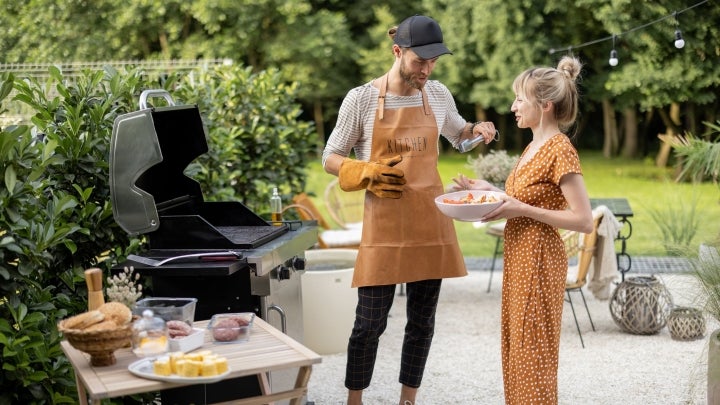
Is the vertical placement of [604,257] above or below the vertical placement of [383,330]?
below

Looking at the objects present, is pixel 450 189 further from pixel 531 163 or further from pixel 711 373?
pixel 711 373

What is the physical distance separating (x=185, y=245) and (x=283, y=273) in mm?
420

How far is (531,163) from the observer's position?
131 inches

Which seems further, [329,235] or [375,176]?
[329,235]

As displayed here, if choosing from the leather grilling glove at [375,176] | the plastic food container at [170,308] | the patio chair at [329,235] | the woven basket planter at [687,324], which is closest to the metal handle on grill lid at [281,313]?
the leather grilling glove at [375,176]

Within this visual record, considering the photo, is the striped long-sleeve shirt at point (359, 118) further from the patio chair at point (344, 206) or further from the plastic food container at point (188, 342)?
the patio chair at point (344, 206)

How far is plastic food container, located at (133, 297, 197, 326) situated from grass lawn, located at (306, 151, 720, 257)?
5.14 meters

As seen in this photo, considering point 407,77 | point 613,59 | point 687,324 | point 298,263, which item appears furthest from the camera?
point 613,59

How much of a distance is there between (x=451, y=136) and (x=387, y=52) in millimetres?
15746

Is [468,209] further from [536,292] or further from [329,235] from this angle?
[329,235]

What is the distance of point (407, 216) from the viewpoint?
12.2 feet

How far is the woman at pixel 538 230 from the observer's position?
328cm

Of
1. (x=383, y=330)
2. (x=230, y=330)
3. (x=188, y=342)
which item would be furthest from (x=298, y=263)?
(x=188, y=342)

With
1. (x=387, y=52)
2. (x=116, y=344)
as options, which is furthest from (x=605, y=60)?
(x=116, y=344)
